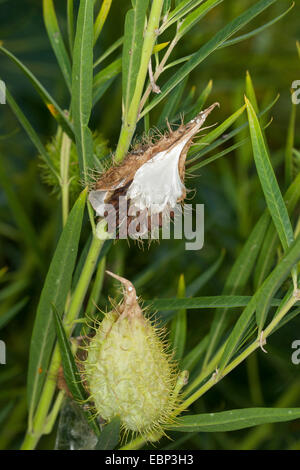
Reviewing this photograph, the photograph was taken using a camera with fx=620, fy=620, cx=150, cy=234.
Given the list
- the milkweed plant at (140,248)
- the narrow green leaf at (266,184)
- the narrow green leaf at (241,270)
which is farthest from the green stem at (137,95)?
the narrow green leaf at (241,270)

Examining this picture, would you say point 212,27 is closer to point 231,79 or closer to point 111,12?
point 231,79

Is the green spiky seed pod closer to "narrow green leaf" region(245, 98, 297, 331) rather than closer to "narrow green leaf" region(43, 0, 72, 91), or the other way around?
"narrow green leaf" region(245, 98, 297, 331)

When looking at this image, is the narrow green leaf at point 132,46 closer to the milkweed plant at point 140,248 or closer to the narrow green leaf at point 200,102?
the milkweed plant at point 140,248

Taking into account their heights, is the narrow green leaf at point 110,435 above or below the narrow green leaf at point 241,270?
below

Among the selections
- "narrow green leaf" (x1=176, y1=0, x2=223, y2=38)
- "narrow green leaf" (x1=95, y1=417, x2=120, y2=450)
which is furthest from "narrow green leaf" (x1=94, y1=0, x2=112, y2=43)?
"narrow green leaf" (x1=95, y1=417, x2=120, y2=450)
